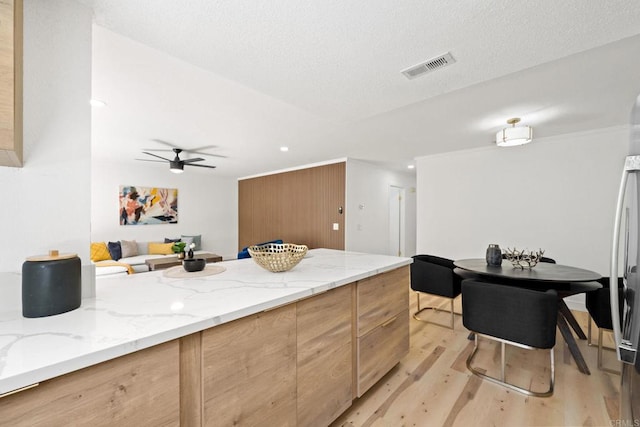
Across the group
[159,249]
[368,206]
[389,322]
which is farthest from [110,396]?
[159,249]

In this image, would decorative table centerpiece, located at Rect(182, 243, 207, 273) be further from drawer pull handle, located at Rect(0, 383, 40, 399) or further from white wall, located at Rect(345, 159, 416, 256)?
white wall, located at Rect(345, 159, 416, 256)

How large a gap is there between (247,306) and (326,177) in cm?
450

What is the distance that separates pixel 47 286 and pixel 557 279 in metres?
2.98

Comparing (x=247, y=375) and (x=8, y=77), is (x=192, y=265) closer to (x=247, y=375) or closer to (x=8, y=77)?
(x=247, y=375)

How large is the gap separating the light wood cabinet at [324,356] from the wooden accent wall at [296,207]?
3582mm

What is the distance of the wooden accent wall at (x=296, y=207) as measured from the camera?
5223mm

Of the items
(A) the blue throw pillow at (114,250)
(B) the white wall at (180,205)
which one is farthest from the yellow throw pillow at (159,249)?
(A) the blue throw pillow at (114,250)

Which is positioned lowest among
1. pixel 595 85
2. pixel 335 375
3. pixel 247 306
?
pixel 335 375

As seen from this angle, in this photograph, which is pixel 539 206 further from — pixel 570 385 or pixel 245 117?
pixel 245 117

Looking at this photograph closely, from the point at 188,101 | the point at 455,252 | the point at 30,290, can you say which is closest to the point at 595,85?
the point at 455,252

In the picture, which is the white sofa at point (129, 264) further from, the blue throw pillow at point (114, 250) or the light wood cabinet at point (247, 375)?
the light wood cabinet at point (247, 375)

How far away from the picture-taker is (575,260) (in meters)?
3.45

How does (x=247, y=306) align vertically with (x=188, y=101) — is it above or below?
below

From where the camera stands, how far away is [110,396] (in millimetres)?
731
